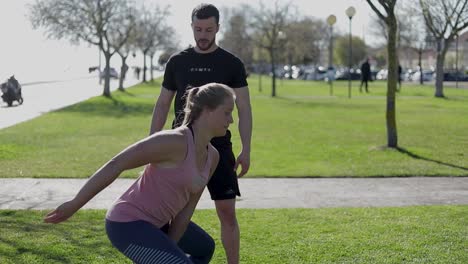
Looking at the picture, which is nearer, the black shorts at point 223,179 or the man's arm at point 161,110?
the black shorts at point 223,179

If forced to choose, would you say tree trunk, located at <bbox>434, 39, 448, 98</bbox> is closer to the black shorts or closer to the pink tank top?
the black shorts

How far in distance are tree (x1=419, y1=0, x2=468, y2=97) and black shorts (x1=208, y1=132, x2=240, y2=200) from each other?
103 feet

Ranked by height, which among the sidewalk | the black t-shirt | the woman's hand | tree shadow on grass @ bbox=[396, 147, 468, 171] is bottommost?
the sidewalk

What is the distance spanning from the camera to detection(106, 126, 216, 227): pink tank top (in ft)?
11.5

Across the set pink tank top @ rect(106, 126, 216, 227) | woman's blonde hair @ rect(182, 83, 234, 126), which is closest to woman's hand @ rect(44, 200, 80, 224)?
pink tank top @ rect(106, 126, 216, 227)

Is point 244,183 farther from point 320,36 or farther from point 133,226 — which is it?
point 320,36

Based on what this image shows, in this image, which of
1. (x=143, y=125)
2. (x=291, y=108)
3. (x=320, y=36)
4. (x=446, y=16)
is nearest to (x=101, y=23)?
(x=291, y=108)

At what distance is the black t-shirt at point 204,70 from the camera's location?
4.99 metres

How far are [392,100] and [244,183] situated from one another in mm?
5141

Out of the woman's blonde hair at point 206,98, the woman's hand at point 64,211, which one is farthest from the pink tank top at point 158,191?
the woman's hand at point 64,211

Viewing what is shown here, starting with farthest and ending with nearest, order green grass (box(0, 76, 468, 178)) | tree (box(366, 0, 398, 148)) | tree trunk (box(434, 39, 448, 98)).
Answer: tree trunk (box(434, 39, 448, 98)) → tree (box(366, 0, 398, 148)) → green grass (box(0, 76, 468, 178))

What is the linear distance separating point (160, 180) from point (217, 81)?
162 cm

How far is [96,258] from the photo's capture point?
5.81 m

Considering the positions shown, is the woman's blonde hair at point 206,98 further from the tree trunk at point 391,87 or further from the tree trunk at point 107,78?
the tree trunk at point 107,78
